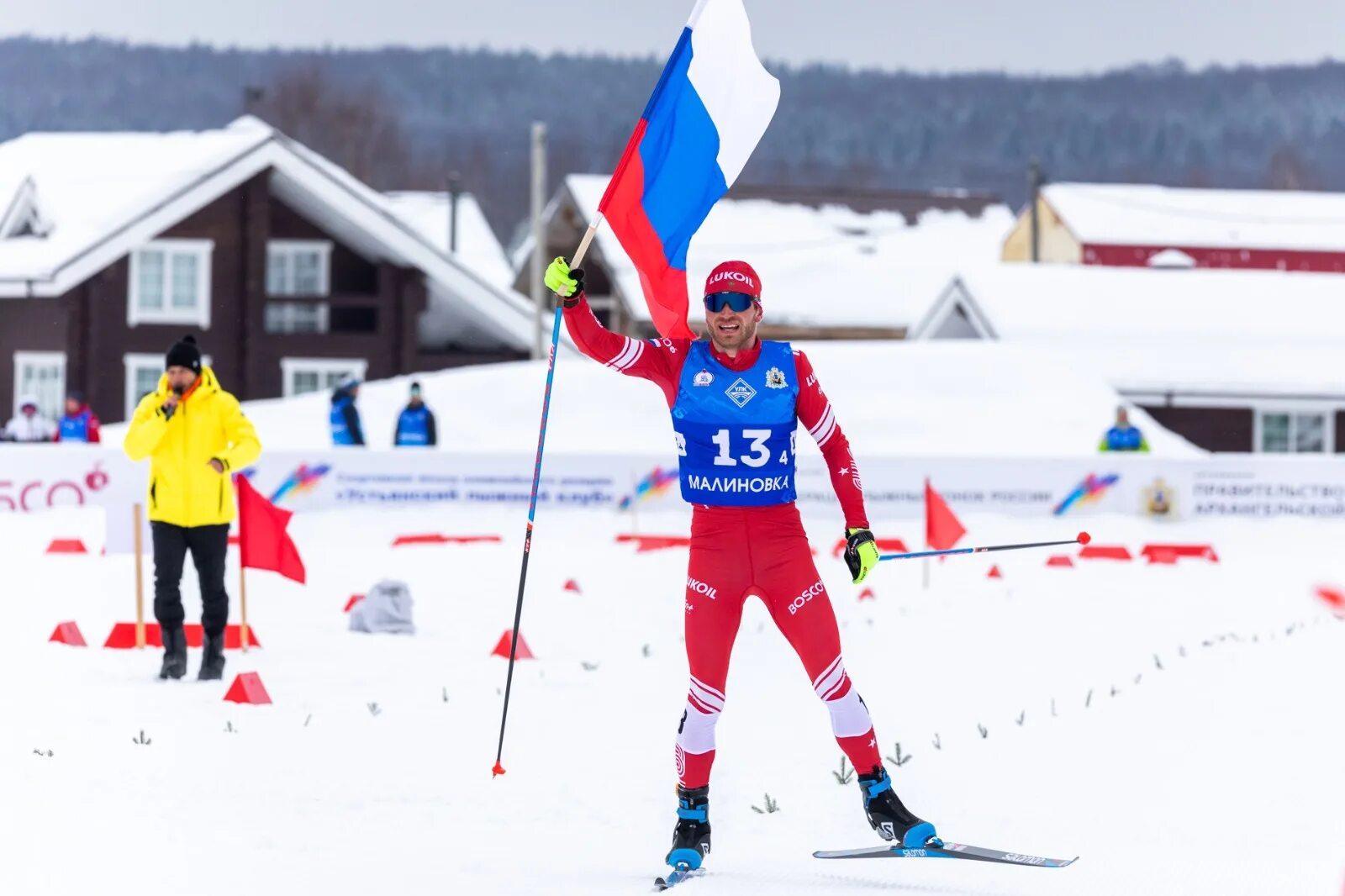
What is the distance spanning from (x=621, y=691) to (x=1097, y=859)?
4228mm

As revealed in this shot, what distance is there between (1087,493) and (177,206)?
1948cm

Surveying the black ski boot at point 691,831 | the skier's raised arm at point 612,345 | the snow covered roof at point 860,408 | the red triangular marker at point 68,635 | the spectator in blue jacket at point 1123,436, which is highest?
Result: the snow covered roof at point 860,408

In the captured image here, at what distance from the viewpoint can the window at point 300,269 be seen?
34.9 metres

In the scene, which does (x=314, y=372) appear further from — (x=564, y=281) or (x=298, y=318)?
(x=564, y=281)

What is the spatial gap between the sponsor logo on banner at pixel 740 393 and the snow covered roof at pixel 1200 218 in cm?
5269

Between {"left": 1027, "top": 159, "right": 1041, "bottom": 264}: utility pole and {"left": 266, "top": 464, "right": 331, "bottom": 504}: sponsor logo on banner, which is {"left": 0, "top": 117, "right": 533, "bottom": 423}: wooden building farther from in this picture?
{"left": 1027, "top": 159, "right": 1041, "bottom": 264}: utility pole

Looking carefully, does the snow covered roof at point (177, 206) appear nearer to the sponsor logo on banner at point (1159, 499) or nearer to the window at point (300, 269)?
the window at point (300, 269)

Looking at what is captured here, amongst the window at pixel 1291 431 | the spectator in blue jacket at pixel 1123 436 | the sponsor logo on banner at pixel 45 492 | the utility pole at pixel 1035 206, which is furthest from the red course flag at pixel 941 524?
the utility pole at pixel 1035 206

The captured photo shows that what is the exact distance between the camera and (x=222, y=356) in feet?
114

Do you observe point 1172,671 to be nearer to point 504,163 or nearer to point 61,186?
point 61,186

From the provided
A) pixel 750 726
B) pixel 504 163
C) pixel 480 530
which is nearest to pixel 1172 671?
pixel 750 726

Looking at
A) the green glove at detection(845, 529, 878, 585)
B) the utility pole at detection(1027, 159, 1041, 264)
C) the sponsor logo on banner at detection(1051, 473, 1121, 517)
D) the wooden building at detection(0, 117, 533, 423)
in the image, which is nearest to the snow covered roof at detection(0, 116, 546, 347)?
the wooden building at detection(0, 117, 533, 423)

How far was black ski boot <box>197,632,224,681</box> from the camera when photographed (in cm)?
955

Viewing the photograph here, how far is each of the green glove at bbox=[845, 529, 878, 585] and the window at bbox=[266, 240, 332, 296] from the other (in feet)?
99.0
